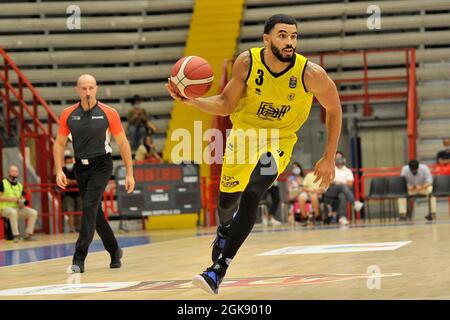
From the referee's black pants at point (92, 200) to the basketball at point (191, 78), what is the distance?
8.23 feet

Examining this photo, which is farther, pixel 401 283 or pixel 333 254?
pixel 333 254

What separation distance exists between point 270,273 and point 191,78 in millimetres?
1996

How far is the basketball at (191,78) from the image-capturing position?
6.84 metres

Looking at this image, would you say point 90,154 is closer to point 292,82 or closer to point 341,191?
point 292,82

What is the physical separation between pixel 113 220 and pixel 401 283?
14832 millimetres

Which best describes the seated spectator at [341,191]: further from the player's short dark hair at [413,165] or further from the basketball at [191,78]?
the basketball at [191,78]

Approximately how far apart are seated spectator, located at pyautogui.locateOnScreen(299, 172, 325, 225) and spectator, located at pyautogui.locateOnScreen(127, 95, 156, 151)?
126 inches

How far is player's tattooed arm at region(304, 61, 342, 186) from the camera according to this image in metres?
7.04

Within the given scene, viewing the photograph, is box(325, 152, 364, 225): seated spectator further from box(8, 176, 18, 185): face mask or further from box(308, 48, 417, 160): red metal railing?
box(8, 176, 18, 185): face mask

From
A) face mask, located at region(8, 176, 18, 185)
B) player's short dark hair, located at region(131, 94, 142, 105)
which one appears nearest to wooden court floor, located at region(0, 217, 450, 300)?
face mask, located at region(8, 176, 18, 185)

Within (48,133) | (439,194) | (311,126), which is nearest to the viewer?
(439,194)

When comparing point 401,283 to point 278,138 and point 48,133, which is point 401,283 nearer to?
point 278,138

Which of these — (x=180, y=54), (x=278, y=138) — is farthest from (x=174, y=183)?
(x=278, y=138)
